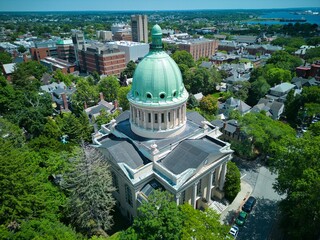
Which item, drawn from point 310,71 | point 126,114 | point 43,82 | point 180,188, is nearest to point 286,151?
point 180,188

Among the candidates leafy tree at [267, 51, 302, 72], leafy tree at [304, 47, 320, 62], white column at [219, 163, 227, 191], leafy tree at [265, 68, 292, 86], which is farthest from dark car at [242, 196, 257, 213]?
leafy tree at [304, 47, 320, 62]

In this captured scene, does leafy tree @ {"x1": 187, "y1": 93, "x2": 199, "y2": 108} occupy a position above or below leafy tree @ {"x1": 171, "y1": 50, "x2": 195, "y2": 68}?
below

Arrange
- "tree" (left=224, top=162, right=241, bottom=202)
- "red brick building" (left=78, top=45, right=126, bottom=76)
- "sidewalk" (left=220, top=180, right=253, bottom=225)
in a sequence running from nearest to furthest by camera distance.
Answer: "sidewalk" (left=220, top=180, right=253, bottom=225)
"tree" (left=224, top=162, right=241, bottom=202)
"red brick building" (left=78, top=45, right=126, bottom=76)

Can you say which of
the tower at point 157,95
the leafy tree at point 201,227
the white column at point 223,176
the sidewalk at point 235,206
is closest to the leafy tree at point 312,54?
the sidewalk at point 235,206

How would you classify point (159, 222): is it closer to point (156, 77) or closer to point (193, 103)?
point (156, 77)

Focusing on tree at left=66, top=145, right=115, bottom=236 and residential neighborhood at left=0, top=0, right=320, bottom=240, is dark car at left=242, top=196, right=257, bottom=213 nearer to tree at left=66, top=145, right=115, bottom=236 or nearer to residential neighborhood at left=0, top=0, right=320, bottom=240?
residential neighborhood at left=0, top=0, right=320, bottom=240

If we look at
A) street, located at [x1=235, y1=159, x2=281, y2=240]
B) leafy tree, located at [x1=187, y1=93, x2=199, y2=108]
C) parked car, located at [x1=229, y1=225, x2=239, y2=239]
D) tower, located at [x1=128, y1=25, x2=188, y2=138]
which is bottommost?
street, located at [x1=235, y1=159, x2=281, y2=240]

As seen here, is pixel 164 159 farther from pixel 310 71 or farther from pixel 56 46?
pixel 56 46

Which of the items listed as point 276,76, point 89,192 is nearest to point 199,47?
point 276,76
